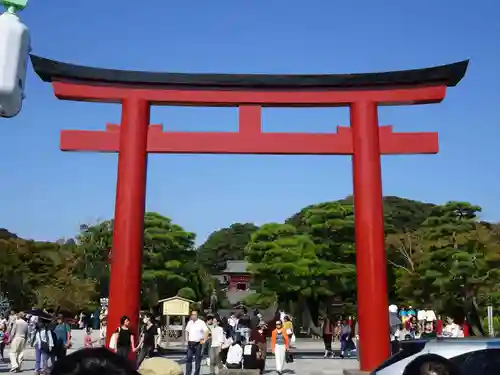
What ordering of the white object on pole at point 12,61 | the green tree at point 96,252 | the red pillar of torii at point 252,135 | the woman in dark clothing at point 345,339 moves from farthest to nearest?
the green tree at point 96,252 < the woman in dark clothing at point 345,339 < the red pillar of torii at point 252,135 < the white object on pole at point 12,61

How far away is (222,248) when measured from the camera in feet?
271

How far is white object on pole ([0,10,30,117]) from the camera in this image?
3857mm

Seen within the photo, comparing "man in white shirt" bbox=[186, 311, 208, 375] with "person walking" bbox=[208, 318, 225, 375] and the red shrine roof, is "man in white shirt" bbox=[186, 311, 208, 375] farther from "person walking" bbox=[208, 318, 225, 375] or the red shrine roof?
the red shrine roof

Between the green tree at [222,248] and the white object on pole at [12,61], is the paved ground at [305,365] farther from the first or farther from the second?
the green tree at [222,248]

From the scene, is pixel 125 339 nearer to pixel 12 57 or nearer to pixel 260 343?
pixel 260 343

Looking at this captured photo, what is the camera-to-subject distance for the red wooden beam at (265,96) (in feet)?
43.2

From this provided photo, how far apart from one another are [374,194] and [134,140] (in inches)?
210

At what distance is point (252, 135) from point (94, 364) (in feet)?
36.4

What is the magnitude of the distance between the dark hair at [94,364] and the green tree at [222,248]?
253ft

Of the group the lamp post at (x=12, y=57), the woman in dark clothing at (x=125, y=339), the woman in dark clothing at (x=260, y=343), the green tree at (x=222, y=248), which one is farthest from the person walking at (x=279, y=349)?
the green tree at (x=222, y=248)

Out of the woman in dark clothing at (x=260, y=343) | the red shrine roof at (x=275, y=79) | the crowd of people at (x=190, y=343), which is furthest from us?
the woman in dark clothing at (x=260, y=343)

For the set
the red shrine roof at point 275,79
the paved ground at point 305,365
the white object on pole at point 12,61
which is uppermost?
the red shrine roof at point 275,79

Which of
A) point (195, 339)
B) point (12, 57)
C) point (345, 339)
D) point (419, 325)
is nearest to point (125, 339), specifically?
point (195, 339)

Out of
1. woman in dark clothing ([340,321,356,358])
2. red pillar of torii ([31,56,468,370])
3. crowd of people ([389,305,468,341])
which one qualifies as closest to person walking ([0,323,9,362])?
red pillar of torii ([31,56,468,370])
